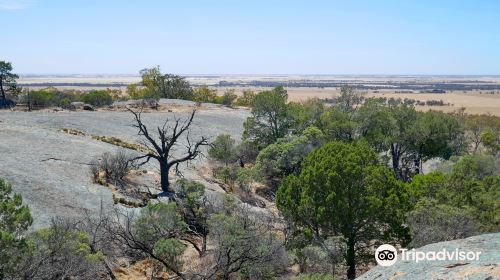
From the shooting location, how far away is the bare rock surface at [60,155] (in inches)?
877

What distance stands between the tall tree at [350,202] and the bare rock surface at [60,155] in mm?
10153

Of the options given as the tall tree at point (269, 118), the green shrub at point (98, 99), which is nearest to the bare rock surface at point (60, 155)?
the tall tree at point (269, 118)

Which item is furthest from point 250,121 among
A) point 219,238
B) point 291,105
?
point 219,238

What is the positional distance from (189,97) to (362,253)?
52.8 meters

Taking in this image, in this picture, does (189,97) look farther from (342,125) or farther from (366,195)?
(366,195)

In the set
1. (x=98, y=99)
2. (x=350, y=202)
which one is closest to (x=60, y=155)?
(x=350, y=202)

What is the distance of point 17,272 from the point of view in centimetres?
1291

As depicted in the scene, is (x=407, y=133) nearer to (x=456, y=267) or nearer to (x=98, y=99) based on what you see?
(x=456, y=267)

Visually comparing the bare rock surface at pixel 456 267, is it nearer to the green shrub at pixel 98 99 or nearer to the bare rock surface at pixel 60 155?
the bare rock surface at pixel 60 155

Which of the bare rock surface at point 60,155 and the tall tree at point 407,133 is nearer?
the bare rock surface at point 60,155

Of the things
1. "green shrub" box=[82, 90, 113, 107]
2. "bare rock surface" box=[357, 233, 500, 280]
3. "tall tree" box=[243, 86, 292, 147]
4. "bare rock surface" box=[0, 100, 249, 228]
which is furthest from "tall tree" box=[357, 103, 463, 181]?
"green shrub" box=[82, 90, 113, 107]

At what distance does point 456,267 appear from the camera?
8.91 m

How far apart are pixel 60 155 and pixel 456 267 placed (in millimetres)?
25594

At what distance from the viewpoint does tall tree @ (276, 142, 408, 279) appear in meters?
20.0
